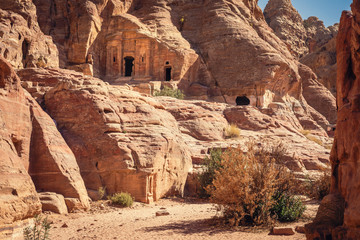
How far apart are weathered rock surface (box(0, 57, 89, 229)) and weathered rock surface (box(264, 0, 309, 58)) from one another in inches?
2253

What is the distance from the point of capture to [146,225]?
928 cm

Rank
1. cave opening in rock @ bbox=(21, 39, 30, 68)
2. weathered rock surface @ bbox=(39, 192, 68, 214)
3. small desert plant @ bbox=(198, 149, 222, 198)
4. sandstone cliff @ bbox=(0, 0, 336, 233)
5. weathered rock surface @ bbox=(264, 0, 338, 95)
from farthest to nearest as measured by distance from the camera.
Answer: weathered rock surface @ bbox=(264, 0, 338, 95) < cave opening in rock @ bbox=(21, 39, 30, 68) < small desert plant @ bbox=(198, 149, 222, 198) < sandstone cliff @ bbox=(0, 0, 336, 233) < weathered rock surface @ bbox=(39, 192, 68, 214)

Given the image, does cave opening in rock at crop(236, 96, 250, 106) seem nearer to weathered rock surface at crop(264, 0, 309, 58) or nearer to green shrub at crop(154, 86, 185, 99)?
green shrub at crop(154, 86, 185, 99)

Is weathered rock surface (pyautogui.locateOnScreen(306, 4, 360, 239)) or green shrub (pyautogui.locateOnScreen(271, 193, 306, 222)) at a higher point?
weathered rock surface (pyautogui.locateOnScreen(306, 4, 360, 239))

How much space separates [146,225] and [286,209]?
3853mm

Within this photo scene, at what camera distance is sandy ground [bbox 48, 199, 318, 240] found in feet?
26.4

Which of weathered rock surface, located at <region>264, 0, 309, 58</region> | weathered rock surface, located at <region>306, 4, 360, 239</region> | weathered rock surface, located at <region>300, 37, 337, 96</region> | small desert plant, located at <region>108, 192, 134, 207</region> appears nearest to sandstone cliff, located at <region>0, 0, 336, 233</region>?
small desert plant, located at <region>108, 192, 134, 207</region>

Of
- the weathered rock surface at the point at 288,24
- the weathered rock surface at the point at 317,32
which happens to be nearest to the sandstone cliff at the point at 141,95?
the weathered rock surface at the point at 288,24

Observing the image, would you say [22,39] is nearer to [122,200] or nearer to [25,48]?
[25,48]

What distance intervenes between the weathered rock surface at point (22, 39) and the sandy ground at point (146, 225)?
17639mm

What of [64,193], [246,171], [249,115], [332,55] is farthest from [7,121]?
[332,55]

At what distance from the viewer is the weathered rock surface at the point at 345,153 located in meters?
5.70

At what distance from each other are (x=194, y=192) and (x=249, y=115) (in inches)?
424

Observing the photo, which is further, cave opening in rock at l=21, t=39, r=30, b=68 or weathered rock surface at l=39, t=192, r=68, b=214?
cave opening in rock at l=21, t=39, r=30, b=68
